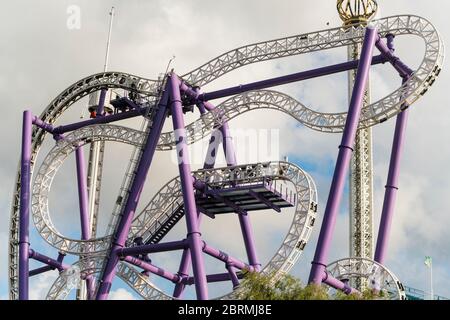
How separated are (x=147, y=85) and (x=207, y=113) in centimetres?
325

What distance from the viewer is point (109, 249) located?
38.2 metres

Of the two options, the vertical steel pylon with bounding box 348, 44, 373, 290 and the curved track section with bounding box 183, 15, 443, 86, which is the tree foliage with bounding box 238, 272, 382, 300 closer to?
the curved track section with bounding box 183, 15, 443, 86

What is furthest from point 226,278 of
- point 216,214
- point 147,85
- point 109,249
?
point 147,85

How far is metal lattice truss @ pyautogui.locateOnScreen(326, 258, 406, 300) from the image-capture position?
34.9 metres

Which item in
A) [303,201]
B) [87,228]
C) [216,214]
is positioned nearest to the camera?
[303,201]

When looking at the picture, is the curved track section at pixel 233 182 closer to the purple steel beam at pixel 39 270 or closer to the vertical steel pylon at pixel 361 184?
the purple steel beam at pixel 39 270

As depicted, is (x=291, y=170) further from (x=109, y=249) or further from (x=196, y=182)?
(x=109, y=249)

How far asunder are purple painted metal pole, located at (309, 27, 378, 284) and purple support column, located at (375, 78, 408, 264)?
7.77ft

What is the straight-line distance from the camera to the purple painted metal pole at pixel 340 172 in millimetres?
32406

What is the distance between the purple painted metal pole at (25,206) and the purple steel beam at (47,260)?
0.81 metres

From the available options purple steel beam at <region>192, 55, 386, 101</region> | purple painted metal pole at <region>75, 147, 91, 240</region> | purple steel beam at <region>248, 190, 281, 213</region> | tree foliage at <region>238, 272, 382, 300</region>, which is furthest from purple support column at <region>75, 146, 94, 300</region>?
tree foliage at <region>238, 272, 382, 300</region>

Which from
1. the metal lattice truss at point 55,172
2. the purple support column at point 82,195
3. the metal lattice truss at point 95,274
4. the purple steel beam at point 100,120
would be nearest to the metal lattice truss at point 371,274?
the metal lattice truss at point 95,274

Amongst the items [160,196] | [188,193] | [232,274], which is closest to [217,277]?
[232,274]

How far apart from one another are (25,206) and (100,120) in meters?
4.82
